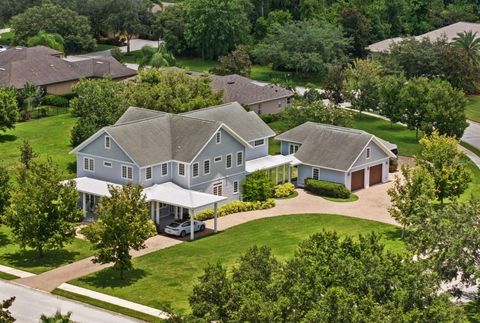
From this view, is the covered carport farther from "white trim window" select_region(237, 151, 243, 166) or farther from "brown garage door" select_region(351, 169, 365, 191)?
"brown garage door" select_region(351, 169, 365, 191)

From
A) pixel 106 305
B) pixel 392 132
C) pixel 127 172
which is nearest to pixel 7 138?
pixel 127 172

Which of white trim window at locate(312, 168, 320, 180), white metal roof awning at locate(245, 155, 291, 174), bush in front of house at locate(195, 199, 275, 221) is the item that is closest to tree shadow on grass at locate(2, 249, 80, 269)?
bush in front of house at locate(195, 199, 275, 221)

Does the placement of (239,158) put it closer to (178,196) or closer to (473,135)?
(178,196)

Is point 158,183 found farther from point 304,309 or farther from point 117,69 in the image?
point 117,69

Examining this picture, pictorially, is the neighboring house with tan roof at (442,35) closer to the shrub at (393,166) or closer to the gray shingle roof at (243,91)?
the gray shingle roof at (243,91)

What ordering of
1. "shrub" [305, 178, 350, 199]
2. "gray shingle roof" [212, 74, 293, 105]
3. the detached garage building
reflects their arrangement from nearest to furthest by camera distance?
"shrub" [305, 178, 350, 199]
the detached garage building
"gray shingle roof" [212, 74, 293, 105]

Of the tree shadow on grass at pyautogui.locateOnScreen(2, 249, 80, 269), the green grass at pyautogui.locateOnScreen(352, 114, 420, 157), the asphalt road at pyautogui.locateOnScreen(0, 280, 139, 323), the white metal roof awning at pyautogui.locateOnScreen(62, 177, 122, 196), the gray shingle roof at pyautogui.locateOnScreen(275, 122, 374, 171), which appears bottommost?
the green grass at pyautogui.locateOnScreen(352, 114, 420, 157)

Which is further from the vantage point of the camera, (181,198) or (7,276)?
(181,198)
